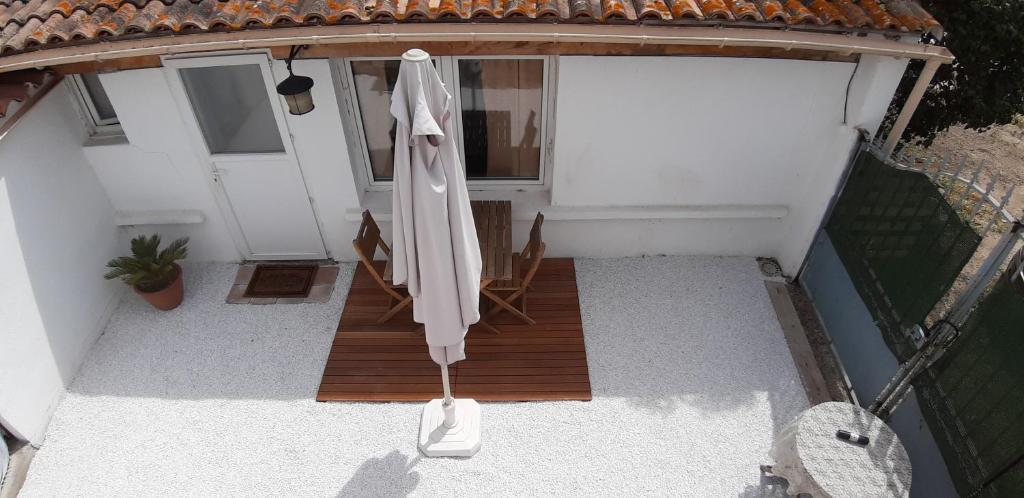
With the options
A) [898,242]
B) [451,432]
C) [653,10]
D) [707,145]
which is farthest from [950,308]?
[451,432]

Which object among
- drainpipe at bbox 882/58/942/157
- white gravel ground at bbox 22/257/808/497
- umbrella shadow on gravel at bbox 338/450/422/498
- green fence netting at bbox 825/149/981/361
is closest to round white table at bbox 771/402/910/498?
white gravel ground at bbox 22/257/808/497

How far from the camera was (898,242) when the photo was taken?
525 cm

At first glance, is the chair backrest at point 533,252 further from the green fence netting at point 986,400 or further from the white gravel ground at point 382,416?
the green fence netting at point 986,400

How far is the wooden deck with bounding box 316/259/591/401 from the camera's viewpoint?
5820mm

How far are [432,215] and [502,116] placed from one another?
2.91 m

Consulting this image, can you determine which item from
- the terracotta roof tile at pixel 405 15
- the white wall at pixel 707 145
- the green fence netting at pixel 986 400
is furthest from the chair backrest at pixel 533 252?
the green fence netting at pixel 986 400

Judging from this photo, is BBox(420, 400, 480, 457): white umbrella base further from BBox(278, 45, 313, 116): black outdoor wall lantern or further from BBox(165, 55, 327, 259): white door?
BBox(278, 45, 313, 116): black outdoor wall lantern

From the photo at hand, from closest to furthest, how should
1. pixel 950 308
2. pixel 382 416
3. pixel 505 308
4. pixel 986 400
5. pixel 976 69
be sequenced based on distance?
1. pixel 986 400
2. pixel 950 308
3. pixel 382 416
4. pixel 505 308
5. pixel 976 69

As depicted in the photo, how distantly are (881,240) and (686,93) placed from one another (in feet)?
7.65

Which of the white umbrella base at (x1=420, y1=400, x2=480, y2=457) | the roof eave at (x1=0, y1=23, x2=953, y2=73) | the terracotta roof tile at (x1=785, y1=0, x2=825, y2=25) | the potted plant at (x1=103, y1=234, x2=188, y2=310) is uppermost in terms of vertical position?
the terracotta roof tile at (x1=785, y1=0, x2=825, y2=25)

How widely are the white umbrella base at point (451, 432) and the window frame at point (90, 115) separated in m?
4.49

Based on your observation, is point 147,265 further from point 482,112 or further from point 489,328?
point 482,112

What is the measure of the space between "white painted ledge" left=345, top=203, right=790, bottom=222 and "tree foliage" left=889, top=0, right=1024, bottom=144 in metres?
2.79

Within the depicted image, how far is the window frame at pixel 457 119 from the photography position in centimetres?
588
